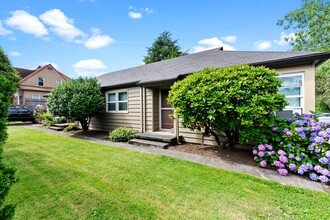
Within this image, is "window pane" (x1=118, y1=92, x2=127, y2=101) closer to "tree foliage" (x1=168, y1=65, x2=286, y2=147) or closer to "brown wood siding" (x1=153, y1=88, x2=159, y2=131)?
"brown wood siding" (x1=153, y1=88, x2=159, y2=131)

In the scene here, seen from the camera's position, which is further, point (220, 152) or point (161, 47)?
point (161, 47)

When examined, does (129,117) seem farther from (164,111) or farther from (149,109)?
(164,111)

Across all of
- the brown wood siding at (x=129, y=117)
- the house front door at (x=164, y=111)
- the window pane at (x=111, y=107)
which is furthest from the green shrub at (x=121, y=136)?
the window pane at (x=111, y=107)

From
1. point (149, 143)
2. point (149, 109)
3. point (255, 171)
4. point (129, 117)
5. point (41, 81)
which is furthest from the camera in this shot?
point (41, 81)

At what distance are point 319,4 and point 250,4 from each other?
46.5ft

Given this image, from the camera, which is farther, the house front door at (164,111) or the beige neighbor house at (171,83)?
the house front door at (164,111)

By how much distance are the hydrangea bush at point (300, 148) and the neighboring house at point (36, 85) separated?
76.8ft

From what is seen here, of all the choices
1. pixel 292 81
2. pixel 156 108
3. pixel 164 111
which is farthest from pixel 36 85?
pixel 292 81

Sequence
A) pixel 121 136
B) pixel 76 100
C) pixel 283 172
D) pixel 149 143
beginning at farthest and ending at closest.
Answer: pixel 76 100 → pixel 121 136 → pixel 149 143 → pixel 283 172

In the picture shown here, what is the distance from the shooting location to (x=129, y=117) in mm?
8500

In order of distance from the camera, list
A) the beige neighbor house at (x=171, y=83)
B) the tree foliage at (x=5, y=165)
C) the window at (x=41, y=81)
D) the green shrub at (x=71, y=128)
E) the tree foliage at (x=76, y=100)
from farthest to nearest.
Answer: the window at (x=41, y=81) < the green shrub at (x=71, y=128) < the tree foliage at (x=76, y=100) < the beige neighbor house at (x=171, y=83) < the tree foliage at (x=5, y=165)

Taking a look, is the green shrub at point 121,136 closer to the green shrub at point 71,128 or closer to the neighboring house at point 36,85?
the green shrub at point 71,128

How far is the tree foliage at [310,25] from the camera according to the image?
56.4 ft

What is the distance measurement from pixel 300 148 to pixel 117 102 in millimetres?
8122
